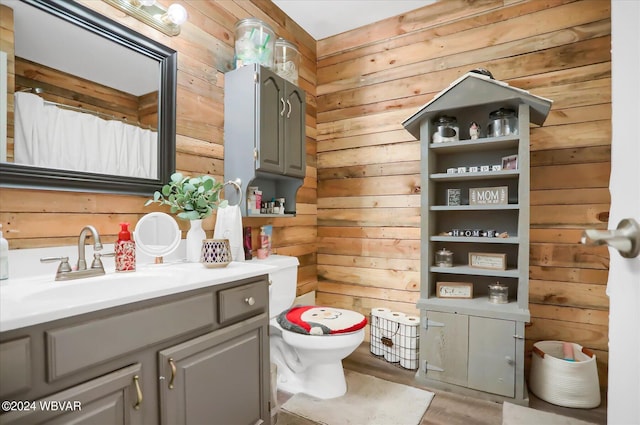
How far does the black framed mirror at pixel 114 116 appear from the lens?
1.28 metres

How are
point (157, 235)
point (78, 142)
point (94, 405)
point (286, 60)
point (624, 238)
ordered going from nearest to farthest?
point (624, 238), point (94, 405), point (78, 142), point (157, 235), point (286, 60)

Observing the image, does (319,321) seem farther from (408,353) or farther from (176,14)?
(176,14)

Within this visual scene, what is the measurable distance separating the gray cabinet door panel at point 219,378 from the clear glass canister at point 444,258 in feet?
4.29

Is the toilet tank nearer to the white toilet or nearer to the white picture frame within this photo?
the white toilet

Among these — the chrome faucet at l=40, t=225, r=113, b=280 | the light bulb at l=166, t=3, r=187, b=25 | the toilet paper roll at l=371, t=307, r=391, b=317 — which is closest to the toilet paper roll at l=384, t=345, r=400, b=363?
the toilet paper roll at l=371, t=307, r=391, b=317

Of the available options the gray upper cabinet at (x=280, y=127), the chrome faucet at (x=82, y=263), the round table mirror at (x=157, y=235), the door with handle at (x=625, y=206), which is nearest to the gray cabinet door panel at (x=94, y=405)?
the chrome faucet at (x=82, y=263)

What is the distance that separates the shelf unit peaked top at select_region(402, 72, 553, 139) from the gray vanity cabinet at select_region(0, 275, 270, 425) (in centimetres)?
151

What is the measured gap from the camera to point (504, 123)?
81.0 inches

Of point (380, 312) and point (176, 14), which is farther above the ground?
point (176, 14)

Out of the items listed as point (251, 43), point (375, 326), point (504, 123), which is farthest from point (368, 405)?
point (251, 43)

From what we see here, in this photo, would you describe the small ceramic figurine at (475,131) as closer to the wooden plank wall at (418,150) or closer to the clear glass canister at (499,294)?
the wooden plank wall at (418,150)

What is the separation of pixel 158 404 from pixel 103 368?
238mm

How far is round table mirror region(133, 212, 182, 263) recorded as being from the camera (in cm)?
158

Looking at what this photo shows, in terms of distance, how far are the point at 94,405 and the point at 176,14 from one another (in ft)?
5.69
